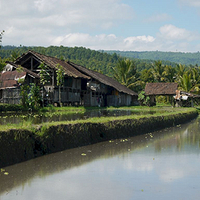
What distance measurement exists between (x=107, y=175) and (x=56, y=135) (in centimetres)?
337

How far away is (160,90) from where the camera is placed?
49844mm

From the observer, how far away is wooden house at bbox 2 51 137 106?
35.8 m

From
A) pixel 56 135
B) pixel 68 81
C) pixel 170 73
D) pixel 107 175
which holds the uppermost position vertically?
pixel 170 73

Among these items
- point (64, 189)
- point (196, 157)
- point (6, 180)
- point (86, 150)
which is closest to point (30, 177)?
point (6, 180)

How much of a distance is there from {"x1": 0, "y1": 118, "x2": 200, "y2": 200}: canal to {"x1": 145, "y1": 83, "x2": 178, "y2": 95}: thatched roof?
36.3 metres

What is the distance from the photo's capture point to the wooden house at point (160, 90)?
4869cm

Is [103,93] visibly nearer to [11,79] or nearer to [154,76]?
[11,79]

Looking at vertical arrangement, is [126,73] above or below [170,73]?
below

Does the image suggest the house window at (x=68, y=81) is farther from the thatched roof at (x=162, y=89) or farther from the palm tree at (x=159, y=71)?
the palm tree at (x=159, y=71)

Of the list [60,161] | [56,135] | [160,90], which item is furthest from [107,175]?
[160,90]

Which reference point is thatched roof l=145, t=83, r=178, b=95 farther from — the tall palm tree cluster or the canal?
the canal

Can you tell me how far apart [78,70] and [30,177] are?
113 feet

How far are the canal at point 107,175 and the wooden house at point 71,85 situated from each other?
922 inches

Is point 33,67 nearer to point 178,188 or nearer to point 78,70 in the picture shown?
point 78,70
